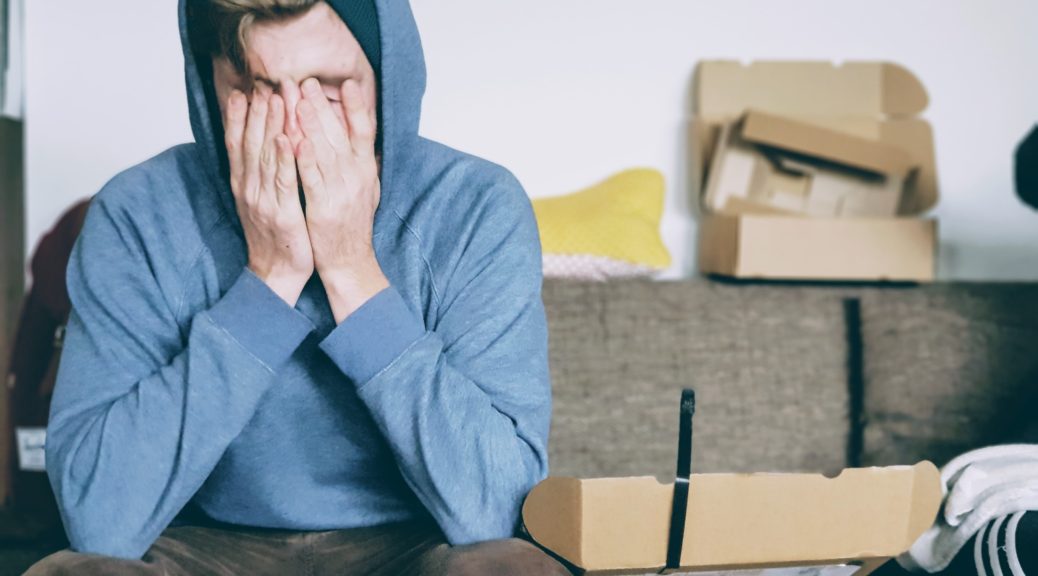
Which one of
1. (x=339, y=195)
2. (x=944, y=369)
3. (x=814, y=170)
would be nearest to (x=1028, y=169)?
(x=944, y=369)

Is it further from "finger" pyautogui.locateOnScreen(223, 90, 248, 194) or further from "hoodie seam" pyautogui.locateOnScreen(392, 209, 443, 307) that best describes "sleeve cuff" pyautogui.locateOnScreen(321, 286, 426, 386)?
"finger" pyautogui.locateOnScreen(223, 90, 248, 194)

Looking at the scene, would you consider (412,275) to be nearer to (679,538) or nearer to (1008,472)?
(679,538)

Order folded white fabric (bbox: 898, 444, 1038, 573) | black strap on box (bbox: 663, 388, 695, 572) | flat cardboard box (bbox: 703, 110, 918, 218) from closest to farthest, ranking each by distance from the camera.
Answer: black strap on box (bbox: 663, 388, 695, 572) < folded white fabric (bbox: 898, 444, 1038, 573) < flat cardboard box (bbox: 703, 110, 918, 218)

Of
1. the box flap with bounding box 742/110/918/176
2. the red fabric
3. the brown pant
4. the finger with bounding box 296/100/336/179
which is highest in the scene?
the finger with bounding box 296/100/336/179

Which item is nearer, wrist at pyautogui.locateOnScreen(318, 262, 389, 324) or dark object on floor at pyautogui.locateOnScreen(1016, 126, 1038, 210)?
wrist at pyautogui.locateOnScreen(318, 262, 389, 324)

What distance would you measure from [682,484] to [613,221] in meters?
1.07

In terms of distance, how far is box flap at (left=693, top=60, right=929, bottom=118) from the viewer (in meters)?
2.21

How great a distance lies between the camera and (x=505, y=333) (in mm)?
1168

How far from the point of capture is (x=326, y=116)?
3.76ft

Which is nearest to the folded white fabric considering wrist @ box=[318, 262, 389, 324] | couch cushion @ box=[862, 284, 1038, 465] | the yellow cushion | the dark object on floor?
couch cushion @ box=[862, 284, 1038, 465]

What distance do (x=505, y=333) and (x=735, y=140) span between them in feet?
3.81

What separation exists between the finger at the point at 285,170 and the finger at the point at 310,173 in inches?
0.4

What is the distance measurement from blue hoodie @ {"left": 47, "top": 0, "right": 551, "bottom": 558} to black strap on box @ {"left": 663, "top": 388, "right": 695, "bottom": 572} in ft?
0.62

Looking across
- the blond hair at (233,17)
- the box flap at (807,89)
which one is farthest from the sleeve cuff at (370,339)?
the box flap at (807,89)
